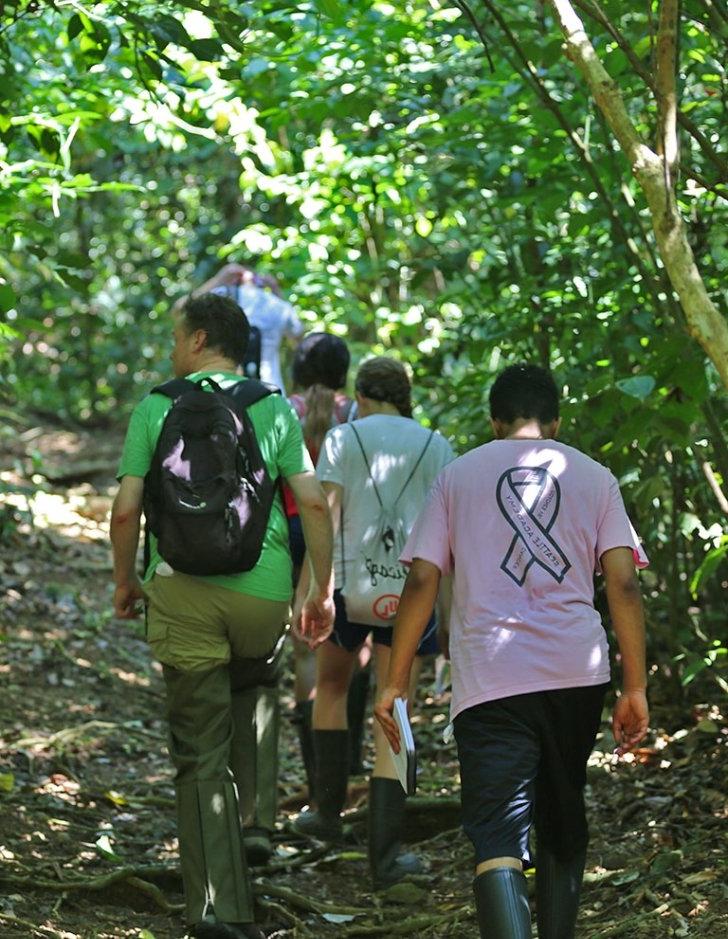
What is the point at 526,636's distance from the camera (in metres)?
3.77

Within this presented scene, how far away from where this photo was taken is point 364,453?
222 inches

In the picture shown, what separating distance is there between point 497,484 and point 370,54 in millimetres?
3745

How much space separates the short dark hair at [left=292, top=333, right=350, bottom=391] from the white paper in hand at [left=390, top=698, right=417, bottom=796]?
2646 millimetres

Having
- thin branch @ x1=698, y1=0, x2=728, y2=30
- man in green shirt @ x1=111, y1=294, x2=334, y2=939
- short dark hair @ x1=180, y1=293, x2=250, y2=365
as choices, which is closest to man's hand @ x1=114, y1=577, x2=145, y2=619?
man in green shirt @ x1=111, y1=294, x2=334, y2=939

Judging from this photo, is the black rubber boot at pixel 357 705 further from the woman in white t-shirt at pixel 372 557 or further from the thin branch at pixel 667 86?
the thin branch at pixel 667 86

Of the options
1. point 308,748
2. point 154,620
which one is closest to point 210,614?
point 154,620

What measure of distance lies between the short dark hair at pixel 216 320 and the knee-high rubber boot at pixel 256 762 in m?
1.29

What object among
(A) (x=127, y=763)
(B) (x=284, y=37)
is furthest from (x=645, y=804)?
(B) (x=284, y=37)

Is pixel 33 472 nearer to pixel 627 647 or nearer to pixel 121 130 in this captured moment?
pixel 121 130

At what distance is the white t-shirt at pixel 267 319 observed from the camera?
26.3 ft

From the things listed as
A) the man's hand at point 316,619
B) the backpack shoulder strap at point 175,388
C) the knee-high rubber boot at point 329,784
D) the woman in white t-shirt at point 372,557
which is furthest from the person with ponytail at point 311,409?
the backpack shoulder strap at point 175,388

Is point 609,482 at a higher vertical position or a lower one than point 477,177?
lower

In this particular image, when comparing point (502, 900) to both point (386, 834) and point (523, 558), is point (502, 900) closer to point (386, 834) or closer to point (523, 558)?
point (523, 558)

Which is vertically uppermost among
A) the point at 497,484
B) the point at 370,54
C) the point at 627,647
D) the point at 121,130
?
the point at 121,130
